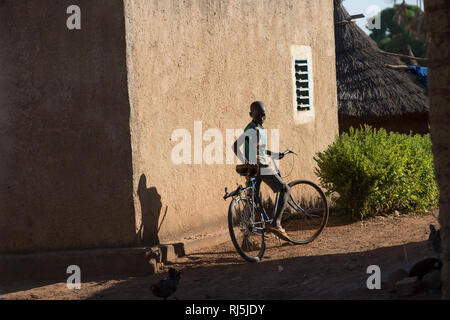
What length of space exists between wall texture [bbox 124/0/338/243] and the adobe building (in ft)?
0.06

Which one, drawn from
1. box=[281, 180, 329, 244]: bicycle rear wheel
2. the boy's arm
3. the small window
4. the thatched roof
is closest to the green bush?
box=[281, 180, 329, 244]: bicycle rear wheel

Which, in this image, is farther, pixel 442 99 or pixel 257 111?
pixel 257 111

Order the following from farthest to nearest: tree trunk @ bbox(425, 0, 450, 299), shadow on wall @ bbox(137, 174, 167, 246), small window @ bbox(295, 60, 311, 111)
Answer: small window @ bbox(295, 60, 311, 111) < shadow on wall @ bbox(137, 174, 167, 246) < tree trunk @ bbox(425, 0, 450, 299)

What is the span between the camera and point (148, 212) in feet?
22.2

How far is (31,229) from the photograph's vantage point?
7004 millimetres

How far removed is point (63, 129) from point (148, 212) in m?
1.37

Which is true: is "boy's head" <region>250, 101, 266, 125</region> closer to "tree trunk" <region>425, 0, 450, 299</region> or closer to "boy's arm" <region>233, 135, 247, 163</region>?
"boy's arm" <region>233, 135, 247, 163</region>

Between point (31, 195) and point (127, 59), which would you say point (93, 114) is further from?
point (31, 195)

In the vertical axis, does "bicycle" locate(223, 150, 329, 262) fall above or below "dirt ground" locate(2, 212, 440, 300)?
above

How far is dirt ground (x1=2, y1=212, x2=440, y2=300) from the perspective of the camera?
5.30 meters

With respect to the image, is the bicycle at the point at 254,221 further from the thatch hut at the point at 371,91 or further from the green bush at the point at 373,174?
the thatch hut at the point at 371,91

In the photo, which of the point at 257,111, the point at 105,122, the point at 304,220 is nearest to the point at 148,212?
the point at 105,122

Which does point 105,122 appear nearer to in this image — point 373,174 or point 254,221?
point 254,221
